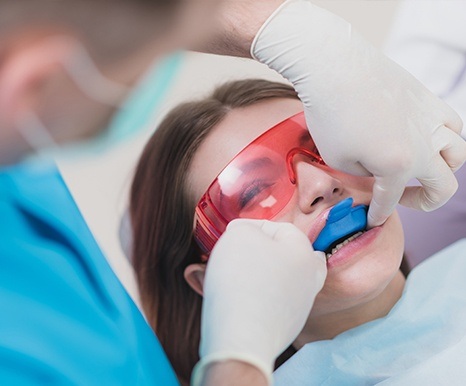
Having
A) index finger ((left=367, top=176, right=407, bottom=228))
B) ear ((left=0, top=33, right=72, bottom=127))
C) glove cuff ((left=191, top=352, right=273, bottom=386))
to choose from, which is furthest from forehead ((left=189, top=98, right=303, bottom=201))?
ear ((left=0, top=33, right=72, bottom=127))

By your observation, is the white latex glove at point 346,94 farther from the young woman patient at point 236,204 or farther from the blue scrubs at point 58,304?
the blue scrubs at point 58,304

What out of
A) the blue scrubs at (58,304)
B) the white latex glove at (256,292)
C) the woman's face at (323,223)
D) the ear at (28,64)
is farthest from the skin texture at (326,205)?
the ear at (28,64)

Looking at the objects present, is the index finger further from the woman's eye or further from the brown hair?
the brown hair

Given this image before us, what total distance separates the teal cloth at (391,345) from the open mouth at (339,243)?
217 mm

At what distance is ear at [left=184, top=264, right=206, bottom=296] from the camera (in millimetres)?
1455

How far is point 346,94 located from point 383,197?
0.66 ft

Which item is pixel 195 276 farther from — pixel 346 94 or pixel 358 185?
pixel 346 94

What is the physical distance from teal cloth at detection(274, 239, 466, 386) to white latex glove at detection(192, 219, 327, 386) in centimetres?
32

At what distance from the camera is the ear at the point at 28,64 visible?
0.62m

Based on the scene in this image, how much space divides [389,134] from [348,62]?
136 mm

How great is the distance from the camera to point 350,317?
1.44 m

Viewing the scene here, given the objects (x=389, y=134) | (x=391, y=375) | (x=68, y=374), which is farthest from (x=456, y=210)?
(x=68, y=374)

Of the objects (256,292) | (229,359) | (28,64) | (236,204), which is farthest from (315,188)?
(28,64)

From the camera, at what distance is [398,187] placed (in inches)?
48.1
